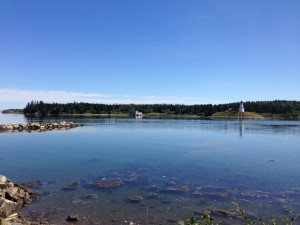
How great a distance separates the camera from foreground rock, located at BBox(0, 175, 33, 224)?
17083mm

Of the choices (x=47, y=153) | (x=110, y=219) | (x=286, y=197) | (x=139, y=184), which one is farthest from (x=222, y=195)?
(x=47, y=153)

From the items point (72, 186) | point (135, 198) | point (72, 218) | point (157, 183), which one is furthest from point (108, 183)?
point (72, 218)

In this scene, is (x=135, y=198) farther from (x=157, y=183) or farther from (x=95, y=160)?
(x=95, y=160)

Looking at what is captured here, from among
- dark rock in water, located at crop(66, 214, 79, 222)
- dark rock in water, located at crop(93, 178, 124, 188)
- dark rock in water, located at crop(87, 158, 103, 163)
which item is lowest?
dark rock in water, located at crop(66, 214, 79, 222)

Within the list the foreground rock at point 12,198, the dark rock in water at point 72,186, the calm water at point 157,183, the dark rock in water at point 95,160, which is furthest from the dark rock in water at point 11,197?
the dark rock in water at point 95,160

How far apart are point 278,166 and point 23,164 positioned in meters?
27.7

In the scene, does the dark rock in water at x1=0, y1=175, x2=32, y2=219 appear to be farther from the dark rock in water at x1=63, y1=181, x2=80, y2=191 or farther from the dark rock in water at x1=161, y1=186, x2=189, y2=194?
the dark rock in water at x1=161, y1=186, x2=189, y2=194

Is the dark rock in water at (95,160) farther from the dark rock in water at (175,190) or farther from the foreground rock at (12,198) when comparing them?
the dark rock in water at (175,190)

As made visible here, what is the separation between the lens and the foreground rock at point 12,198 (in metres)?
17.1

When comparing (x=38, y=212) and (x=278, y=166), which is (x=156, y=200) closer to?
(x=38, y=212)

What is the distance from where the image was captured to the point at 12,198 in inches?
768

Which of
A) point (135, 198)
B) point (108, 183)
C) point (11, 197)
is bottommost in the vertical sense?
point (135, 198)

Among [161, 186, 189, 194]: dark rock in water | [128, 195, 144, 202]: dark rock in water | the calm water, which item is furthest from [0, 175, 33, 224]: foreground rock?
[161, 186, 189, 194]: dark rock in water

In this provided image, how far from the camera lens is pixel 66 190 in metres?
22.2
